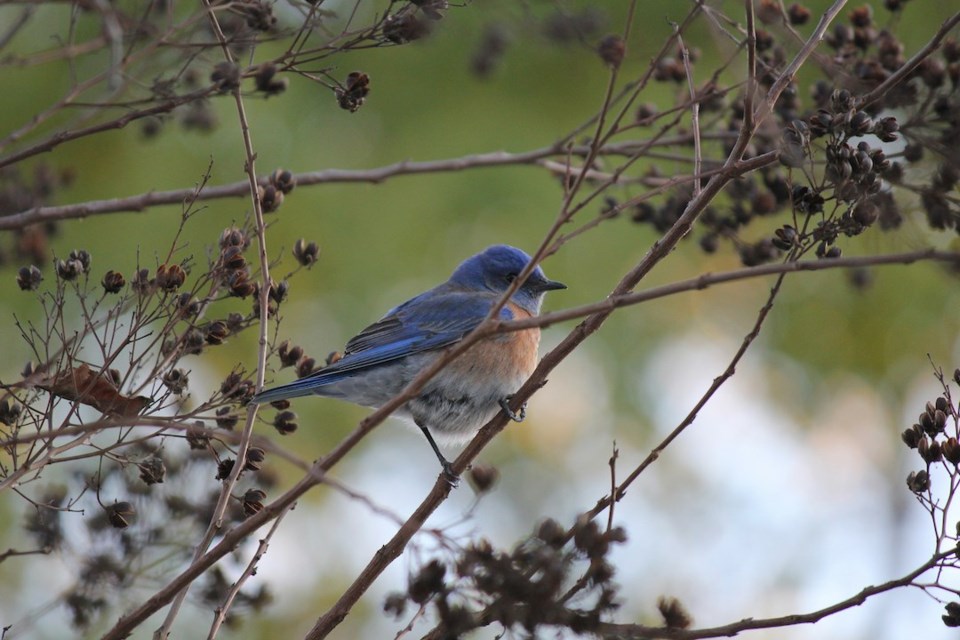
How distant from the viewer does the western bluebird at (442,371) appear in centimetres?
563

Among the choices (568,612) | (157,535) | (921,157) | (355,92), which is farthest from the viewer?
(157,535)

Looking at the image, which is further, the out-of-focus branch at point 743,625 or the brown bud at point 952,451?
the brown bud at point 952,451

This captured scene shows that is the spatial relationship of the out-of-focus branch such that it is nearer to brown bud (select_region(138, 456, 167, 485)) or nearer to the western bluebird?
brown bud (select_region(138, 456, 167, 485))

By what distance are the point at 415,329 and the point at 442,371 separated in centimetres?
62

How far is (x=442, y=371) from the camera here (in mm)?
5652

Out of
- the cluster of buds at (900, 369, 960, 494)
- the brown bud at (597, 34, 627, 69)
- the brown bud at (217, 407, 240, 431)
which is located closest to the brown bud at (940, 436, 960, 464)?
the cluster of buds at (900, 369, 960, 494)

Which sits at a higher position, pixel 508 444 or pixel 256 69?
pixel 508 444

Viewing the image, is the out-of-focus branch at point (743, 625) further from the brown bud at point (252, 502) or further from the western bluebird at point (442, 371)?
the western bluebird at point (442, 371)

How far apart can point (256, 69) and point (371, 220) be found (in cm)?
485

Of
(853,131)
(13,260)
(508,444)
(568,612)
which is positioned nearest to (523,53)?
(508,444)

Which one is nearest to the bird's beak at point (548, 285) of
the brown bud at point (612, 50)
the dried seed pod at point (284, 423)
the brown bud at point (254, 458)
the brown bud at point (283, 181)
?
the brown bud at point (612, 50)

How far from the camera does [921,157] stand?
4211mm

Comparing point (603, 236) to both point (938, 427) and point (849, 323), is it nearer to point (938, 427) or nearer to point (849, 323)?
point (849, 323)

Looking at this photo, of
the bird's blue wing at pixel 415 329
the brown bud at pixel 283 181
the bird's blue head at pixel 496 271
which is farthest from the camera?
the bird's blue head at pixel 496 271
